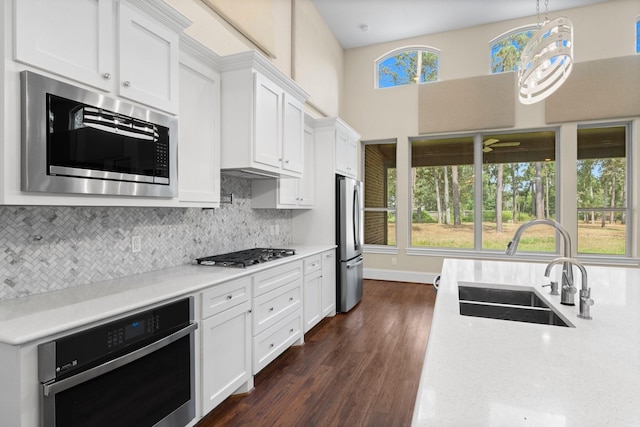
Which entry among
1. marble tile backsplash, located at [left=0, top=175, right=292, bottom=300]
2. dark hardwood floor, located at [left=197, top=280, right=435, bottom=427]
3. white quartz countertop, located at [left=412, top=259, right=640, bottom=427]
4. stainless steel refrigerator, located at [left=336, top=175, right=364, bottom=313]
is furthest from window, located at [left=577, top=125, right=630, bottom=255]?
marble tile backsplash, located at [left=0, top=175, right=292, bottom=300]

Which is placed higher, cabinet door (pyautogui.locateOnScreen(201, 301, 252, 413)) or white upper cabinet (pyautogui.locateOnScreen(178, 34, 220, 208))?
white upper cabinet (pyautogui.locateOnScreen(178, 34, 220, 208))

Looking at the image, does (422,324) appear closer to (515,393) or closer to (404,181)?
(404,181)

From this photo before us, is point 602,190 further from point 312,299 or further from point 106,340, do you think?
point 106,340

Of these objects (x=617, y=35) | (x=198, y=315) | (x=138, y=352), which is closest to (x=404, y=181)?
(x=617, y=35)

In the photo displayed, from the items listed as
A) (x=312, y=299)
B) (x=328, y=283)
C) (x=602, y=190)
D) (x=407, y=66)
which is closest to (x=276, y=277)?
(x=312, y=299)

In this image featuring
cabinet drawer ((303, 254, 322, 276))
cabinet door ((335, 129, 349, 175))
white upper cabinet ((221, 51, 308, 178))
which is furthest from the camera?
cabinet door ((335, 129, 349, 175))

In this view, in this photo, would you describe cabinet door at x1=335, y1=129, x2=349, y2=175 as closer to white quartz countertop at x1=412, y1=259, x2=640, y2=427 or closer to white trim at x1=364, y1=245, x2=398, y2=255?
white trim at x1=364, y1=245, x2=398, y2=255

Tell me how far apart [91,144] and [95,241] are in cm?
65

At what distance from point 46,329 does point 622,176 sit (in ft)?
21.9

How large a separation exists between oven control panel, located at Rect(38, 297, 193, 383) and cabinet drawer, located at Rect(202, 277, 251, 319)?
0.17 metres

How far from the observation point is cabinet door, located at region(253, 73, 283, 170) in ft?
8.59

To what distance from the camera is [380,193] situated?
6.25 meters

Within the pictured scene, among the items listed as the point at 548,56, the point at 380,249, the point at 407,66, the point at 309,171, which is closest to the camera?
the point at 548,56

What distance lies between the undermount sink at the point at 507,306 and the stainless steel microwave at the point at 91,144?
6.01 feet
